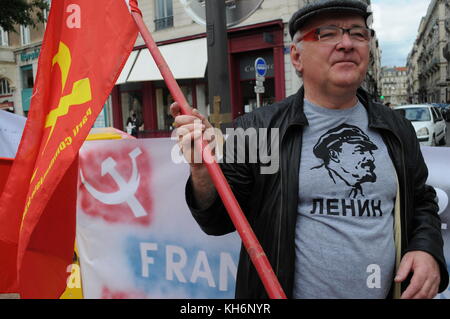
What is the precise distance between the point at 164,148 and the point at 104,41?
0.95 metres

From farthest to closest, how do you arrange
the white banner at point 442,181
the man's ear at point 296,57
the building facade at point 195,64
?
the building facade at point 195,64
the white banner at point 442,181
the man's ear at point 296,57

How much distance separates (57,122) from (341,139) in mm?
1250

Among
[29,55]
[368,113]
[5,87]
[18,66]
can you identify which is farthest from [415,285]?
[5,87]

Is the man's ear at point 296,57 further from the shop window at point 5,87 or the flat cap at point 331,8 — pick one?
the shop window at point 5,87

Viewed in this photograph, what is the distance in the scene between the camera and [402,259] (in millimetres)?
1539

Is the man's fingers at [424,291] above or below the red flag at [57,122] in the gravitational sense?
below

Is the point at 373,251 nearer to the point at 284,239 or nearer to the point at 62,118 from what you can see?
the point at 284,239

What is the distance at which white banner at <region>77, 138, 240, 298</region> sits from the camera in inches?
101

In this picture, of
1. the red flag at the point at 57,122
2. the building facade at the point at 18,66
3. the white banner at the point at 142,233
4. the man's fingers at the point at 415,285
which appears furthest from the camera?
the building facade at the point at 18,66

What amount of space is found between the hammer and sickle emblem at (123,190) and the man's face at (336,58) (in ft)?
4.83

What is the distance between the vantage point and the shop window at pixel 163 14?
16.9 meters

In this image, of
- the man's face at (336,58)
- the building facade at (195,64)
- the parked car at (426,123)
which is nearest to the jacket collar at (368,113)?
the man's face at (336,58)

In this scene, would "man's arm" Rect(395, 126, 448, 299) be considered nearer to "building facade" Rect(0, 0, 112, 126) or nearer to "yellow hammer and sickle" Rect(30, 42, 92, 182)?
"yellow hammer and sickle" Rect(30, 42, 92, 182)
